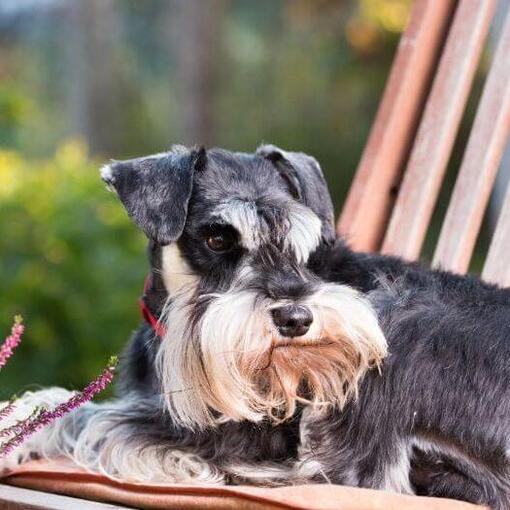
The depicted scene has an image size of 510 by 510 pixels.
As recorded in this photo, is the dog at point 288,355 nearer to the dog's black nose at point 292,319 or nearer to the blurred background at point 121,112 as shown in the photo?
the dog's black nose at point 292,319

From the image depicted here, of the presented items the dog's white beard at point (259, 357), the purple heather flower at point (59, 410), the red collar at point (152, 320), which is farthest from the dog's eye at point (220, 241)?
the purple heather flower at point (59, 410)

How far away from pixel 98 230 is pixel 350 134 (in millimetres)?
11013

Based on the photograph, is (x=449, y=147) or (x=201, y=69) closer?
(x=449, y=147)

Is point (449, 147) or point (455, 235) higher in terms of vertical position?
point (449, 147)

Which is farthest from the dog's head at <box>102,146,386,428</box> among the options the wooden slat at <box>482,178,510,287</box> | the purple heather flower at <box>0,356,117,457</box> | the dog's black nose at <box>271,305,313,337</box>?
the wooden slat at <box>482,178,510,287</box>

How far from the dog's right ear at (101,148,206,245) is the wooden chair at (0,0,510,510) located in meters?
0.97

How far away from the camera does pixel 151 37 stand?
856 inches

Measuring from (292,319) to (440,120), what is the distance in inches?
63.9

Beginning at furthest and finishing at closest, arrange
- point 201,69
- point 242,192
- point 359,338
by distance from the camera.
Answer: point 201,69, point 242,192, point 359,338

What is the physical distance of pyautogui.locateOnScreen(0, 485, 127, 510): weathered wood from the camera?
2.70 metres

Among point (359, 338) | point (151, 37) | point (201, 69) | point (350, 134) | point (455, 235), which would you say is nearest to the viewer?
point (359, 338)

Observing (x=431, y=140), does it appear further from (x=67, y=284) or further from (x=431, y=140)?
(x=67, y=284)

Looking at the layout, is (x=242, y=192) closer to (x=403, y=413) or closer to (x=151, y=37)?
(x=403, y=413)

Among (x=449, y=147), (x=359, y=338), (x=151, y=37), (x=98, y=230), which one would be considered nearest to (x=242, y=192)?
(x=359, y=338)
